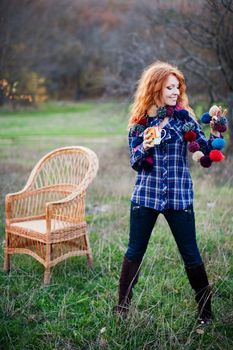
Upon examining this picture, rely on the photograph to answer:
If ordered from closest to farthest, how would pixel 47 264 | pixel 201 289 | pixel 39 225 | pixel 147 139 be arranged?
pixel 147 139 → pixel 201 289 → pixel 47 264 → pixel 39 225

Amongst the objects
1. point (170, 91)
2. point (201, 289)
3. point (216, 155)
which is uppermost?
point (170, 91)

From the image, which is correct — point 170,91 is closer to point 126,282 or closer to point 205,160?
point 205,160

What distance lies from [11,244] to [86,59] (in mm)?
37454

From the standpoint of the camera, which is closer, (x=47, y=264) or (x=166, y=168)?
(x=166, y=168)

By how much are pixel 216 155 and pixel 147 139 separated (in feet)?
1.50

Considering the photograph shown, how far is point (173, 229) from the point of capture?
291cm

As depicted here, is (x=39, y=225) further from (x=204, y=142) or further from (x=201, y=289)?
(x=204, y=142)

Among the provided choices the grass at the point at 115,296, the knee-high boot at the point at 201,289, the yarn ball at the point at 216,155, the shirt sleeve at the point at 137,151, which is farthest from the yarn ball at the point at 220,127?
the grass at the point at 115,296

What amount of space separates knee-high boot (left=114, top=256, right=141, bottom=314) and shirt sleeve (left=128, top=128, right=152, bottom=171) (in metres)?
0.68

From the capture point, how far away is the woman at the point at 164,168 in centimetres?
285

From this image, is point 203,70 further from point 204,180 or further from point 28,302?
point 28,302

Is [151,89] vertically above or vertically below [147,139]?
above

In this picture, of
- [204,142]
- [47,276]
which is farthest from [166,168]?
[47,276]

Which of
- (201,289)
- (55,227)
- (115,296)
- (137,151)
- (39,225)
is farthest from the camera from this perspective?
(39,225)
